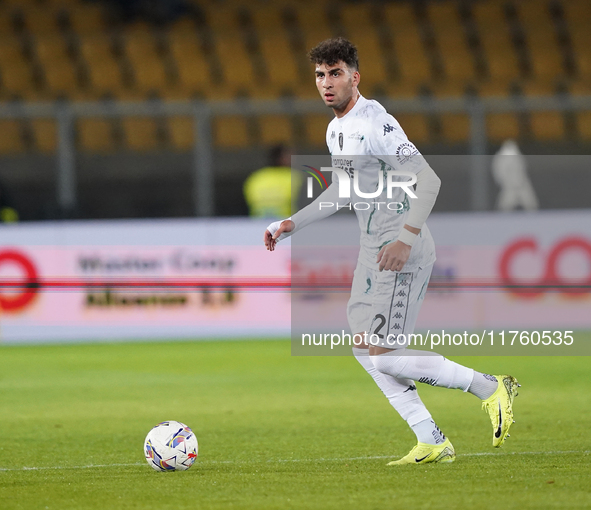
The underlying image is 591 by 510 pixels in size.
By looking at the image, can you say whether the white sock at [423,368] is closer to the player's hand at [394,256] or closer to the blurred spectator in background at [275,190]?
the player's hand at [394,256]

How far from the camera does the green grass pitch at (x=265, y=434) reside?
5016 mm

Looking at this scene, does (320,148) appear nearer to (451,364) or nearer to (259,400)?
(259,400)

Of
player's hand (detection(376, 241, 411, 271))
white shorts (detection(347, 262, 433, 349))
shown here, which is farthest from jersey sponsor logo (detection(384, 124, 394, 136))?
white shorts (detection(347, 262, 433, 349))

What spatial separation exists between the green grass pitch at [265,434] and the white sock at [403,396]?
29 cm

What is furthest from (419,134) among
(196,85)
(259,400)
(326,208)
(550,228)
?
(326,208)

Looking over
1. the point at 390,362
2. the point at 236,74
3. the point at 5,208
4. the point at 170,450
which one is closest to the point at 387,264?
the point at 390,362

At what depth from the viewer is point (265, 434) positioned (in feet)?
23.8

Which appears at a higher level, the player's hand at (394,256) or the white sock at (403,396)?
the player's hand at (394,256)

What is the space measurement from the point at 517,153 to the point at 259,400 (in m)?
6.69

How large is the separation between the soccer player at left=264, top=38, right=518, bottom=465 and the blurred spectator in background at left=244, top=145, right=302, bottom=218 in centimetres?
752

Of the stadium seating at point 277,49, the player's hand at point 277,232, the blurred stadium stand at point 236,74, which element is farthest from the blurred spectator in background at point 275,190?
the player's hand at point 277,232

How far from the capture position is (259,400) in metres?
9.05

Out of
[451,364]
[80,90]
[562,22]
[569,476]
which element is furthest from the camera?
[562,22]

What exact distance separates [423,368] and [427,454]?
453 mm
